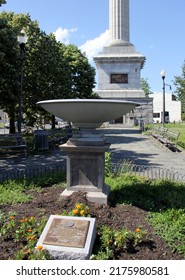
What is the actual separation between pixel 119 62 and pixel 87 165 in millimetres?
39818

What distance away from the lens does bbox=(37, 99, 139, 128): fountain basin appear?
5781 millimetres

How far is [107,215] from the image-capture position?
587cm

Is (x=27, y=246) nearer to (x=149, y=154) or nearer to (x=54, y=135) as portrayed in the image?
(x=149, y=154)

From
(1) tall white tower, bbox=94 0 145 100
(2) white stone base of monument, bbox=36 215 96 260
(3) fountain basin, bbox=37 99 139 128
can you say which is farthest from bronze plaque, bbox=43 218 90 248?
(1) tall white tower, bbox=94 0 145 100

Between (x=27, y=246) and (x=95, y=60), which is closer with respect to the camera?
(x=27, y=246)

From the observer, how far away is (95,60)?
44.8m

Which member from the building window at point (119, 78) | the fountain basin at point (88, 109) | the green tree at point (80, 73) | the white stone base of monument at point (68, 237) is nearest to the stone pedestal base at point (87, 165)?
the fountain basin at point (88, 109)

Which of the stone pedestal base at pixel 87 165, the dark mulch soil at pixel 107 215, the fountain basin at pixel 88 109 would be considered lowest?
the dark mulch soil at pixel 107 215

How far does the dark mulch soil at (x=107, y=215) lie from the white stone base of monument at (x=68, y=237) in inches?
21.7

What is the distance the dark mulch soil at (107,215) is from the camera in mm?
4672

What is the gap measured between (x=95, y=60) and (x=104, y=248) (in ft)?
138

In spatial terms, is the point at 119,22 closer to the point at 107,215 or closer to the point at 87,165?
the point at 87,165

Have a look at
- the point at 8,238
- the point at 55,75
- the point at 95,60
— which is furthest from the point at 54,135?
the point at 95,60

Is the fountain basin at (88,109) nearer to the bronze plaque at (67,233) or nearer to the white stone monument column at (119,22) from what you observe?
the bronze plaque at (67,233)
